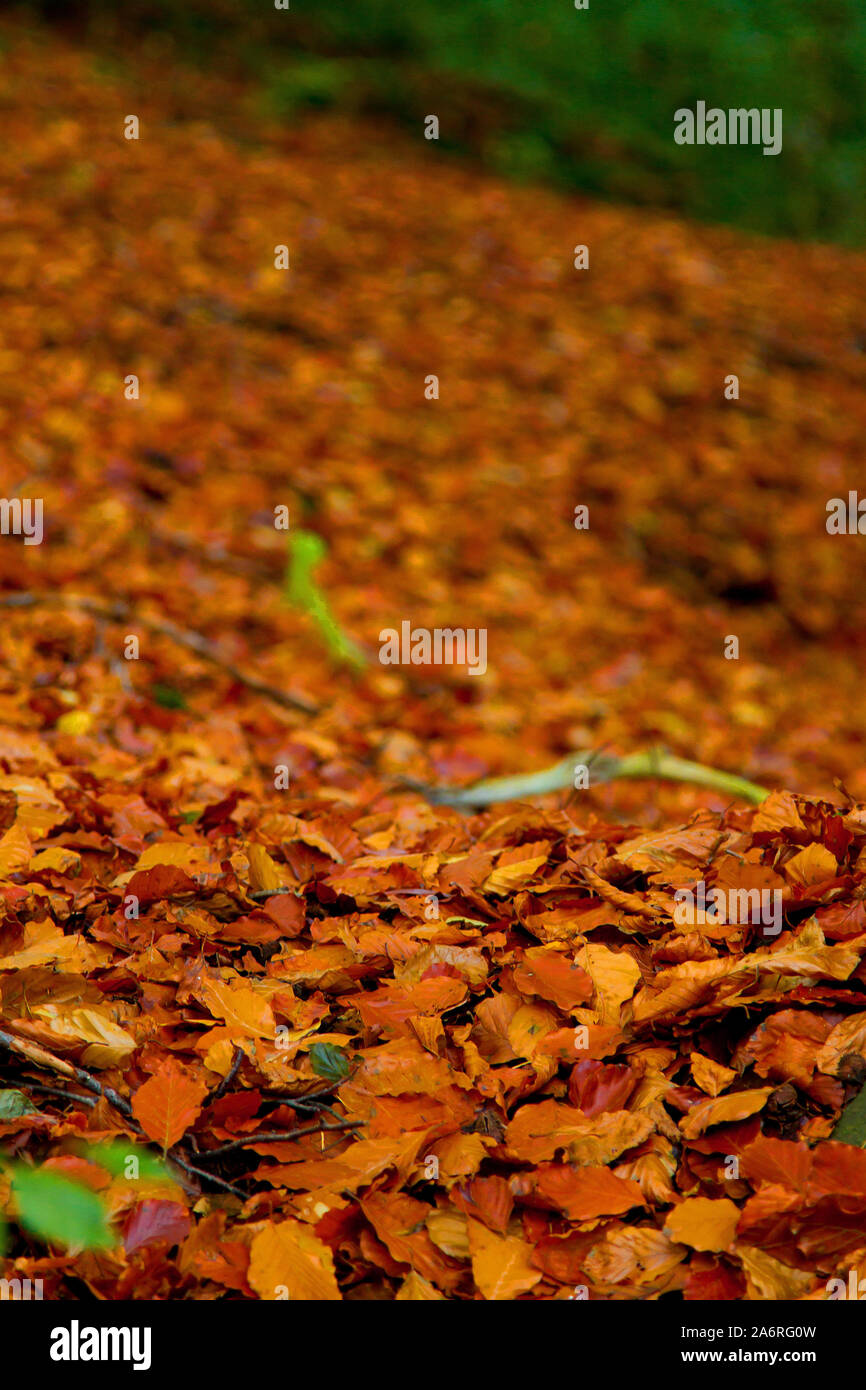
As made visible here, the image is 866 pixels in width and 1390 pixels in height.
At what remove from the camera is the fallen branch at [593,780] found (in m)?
3.47

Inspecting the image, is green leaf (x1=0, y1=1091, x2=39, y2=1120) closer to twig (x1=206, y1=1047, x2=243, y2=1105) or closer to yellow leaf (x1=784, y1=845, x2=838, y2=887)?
twig (x1=206, y1=1047, x2=243, y2=1105)

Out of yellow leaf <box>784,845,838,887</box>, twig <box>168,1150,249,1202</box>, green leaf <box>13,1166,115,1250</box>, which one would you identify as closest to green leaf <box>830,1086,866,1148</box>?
yellow leaf <box>784,845,838,887</box>

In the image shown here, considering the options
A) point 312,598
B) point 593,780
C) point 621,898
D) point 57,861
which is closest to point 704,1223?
point 621,898

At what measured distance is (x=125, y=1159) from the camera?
5.34 feet

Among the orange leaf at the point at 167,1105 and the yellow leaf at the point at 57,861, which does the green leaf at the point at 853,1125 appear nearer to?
the orange leaf at the point at 167,1105

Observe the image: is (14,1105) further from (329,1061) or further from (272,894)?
(272,894)

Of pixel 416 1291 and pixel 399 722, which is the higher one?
pixel 399 722

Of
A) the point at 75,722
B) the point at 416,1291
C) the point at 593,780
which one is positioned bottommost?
the point at 416,1291

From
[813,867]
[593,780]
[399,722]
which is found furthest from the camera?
[399,722]

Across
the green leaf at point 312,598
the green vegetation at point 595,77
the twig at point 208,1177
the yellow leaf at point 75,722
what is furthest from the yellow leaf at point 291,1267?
the green vegetation at point 595,77

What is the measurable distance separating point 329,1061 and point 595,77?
7680 mm

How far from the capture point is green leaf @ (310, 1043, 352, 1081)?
1823 millimetres

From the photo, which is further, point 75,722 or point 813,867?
point 75,722

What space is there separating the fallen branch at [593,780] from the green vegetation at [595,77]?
5.77 m
